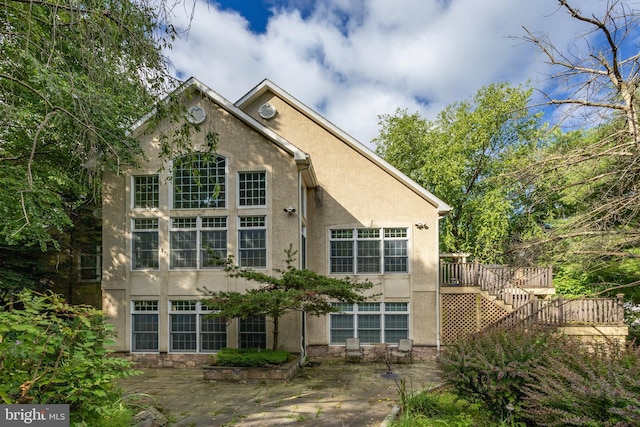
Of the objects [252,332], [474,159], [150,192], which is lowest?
[252,332]

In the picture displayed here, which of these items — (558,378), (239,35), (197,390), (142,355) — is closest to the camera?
(558,378)

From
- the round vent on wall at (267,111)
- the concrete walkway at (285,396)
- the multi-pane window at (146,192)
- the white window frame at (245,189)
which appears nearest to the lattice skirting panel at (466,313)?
the concrete walkway at (285,396)

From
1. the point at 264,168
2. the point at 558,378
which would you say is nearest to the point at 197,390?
the point at 264,168

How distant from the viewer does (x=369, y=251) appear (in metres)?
13.0

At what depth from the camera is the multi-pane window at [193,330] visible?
1115 cm

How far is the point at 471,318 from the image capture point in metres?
12.7

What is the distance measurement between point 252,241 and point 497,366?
791 cm

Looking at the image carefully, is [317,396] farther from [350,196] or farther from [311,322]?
[350,196]

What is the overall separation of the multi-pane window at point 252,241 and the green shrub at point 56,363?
7490 mm

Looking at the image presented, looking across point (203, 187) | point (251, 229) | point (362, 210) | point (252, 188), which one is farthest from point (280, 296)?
point (362, 210)

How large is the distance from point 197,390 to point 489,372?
6652mm

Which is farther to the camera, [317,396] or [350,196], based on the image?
[350,196]

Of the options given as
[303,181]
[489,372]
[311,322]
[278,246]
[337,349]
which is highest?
[303,181]

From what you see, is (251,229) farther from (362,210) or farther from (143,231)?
(362,210)
